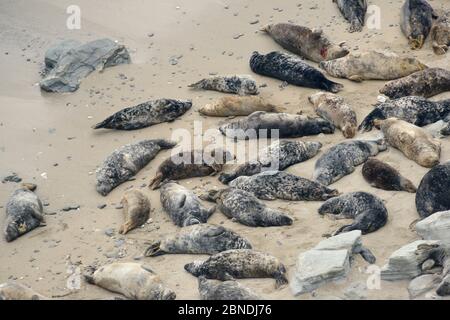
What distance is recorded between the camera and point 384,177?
27.8 feet

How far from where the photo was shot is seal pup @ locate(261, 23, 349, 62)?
38.8ft

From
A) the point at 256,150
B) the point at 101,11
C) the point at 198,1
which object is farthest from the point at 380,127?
the point at 101,11

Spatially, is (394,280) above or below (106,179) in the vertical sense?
above

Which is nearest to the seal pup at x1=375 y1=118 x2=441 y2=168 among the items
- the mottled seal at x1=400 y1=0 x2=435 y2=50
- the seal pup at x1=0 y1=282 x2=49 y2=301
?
the mottled seal at x1=400 y1=0 x2=435 y2=50

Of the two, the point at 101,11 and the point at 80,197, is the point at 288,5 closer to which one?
the point at 101,11

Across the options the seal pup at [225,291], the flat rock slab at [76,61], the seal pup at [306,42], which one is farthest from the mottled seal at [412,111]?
the flat rock slab at [76,61]

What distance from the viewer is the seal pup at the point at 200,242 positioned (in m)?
7.73

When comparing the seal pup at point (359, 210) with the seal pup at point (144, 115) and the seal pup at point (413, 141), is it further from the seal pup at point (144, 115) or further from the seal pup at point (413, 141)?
the seal pup at point (144, 115)

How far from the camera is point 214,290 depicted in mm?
6906

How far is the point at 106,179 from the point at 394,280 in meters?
4.02

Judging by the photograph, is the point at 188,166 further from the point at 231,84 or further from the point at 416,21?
the point at 416,21

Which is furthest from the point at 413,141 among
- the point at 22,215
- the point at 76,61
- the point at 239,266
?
the point at 76,61

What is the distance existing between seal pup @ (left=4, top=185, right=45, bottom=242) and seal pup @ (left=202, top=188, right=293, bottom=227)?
2020mm

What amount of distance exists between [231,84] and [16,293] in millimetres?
5152
